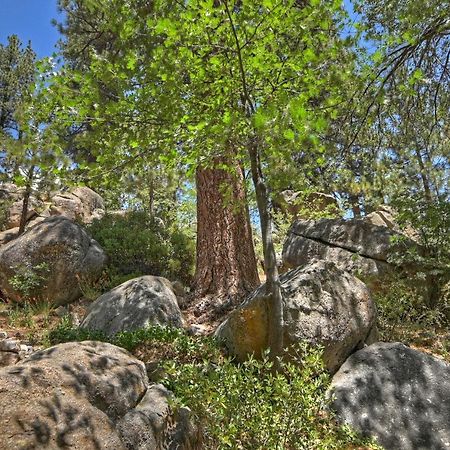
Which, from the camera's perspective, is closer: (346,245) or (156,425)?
(156,425)

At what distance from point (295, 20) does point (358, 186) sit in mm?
4802

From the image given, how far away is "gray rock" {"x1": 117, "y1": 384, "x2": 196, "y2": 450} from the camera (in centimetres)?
313

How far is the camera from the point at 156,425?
10.9 feet

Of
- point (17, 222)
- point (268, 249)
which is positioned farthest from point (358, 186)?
point (17, 222)

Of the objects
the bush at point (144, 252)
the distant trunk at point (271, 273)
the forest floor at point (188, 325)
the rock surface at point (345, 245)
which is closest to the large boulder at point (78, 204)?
the bush at point (144, 252)

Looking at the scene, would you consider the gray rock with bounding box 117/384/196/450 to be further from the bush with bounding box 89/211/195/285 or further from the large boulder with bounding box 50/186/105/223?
the large boulder with bounding box 50/186/105/223

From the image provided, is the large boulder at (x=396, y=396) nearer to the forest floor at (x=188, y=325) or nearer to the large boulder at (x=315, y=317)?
the large boulder at (x=315, y=317)

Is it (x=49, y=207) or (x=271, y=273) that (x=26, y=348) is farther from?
(x=49, y=207)

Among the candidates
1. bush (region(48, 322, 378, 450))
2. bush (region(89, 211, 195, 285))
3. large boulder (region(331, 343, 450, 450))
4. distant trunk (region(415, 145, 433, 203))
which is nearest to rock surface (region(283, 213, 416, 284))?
distant trunk (region(415, 145, 433, 203))

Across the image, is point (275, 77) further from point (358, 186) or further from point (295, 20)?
point (358, 186)

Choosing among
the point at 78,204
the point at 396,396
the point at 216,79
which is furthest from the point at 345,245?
the point at 78,204

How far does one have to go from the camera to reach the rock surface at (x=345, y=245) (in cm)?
789

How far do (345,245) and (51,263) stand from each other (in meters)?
6.52

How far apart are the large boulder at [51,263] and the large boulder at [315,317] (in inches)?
187
